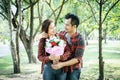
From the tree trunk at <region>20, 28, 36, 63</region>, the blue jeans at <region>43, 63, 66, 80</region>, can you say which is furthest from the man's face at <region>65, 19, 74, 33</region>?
the tree trunk at <region>20, 28, 36, 63</region>

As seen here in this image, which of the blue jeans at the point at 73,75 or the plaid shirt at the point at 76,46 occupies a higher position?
the plaid shirt at the point at 76,46

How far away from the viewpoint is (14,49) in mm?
13578

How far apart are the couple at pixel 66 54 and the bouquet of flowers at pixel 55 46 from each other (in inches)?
Result: 3.3

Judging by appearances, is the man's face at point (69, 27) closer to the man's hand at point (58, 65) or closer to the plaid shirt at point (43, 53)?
the plaid shirt at point (43, 53)

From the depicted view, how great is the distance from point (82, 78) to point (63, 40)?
8.16 metres

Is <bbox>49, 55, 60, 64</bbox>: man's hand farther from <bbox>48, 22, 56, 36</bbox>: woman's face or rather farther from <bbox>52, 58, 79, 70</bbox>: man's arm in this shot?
<bbox>48, 22, 56, 36</bbox>: woman's face

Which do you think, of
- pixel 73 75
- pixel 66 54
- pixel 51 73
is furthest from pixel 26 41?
pixel 66 54

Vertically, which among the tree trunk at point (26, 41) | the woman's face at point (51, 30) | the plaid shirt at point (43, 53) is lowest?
the tree trunk at point (26, 41)

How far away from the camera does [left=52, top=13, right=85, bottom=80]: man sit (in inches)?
182

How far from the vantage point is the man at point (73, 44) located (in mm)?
4633

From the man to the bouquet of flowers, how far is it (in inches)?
8.0

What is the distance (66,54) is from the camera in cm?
453

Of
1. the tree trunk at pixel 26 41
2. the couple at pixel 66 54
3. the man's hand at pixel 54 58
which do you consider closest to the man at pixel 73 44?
the couple at pixel 66 54

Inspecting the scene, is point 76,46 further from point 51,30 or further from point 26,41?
point 26,41
